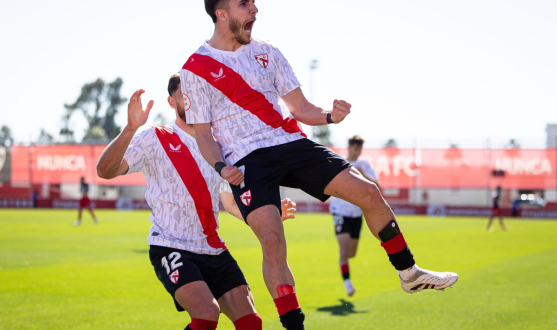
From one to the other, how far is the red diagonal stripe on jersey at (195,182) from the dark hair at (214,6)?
1136 mm

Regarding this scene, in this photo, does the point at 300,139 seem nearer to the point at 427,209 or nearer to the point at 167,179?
the point at 167,179

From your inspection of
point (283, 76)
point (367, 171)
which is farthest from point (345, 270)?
point (283, 76)

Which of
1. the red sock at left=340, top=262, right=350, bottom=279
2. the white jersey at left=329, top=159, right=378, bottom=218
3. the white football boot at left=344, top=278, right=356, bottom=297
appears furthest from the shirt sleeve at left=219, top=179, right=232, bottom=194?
the white jersey at left=329, top=159, right=378, bottom=218

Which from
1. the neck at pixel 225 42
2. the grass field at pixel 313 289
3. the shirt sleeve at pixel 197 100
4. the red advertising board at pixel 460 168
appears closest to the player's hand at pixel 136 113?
the shirt sleeve at pixel 197 100

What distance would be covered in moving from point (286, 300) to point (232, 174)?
0.88m

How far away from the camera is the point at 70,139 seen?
57.0m

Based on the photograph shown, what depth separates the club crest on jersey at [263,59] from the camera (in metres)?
4.66

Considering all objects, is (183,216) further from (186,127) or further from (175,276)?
(186,127)

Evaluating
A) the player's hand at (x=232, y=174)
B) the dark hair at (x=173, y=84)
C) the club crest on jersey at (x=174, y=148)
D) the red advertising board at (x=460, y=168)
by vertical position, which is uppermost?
the dark hair at (x=173, y=84)

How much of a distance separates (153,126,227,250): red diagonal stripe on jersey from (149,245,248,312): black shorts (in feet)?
0.49

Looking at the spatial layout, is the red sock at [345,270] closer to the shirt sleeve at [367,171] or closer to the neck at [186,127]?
the shirt sleeve at [367,171]

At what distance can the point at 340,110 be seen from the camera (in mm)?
4648

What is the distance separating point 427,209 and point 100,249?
3326 cm

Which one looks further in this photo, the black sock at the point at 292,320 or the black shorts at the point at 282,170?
the black shorts at the point at 282,170
